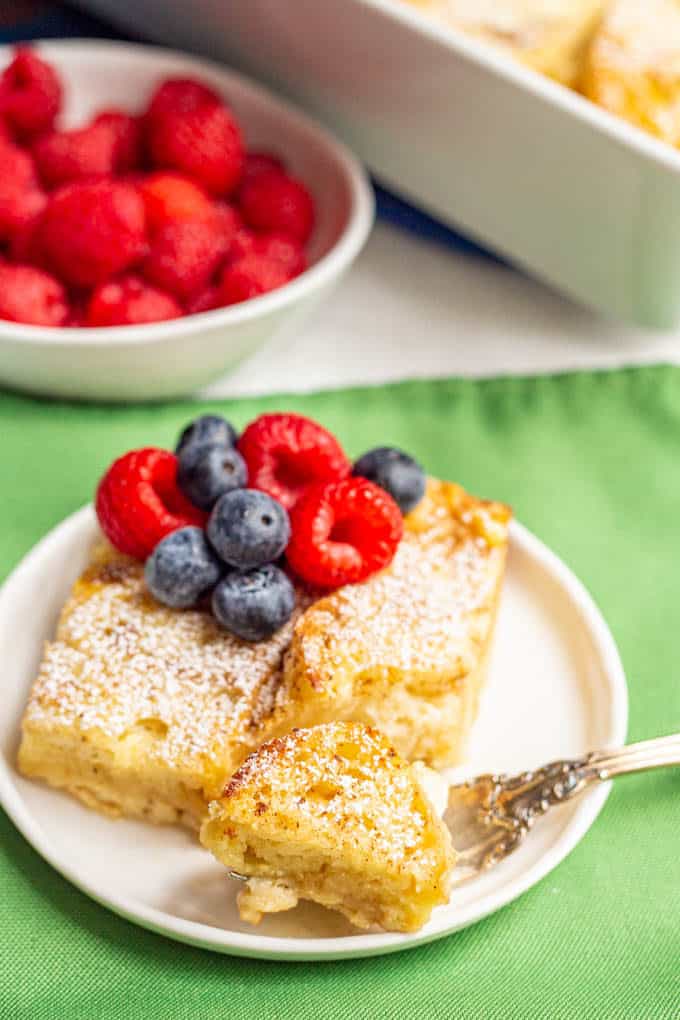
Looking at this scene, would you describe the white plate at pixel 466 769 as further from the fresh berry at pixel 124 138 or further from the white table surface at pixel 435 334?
the fresh berry at pixel 124 138

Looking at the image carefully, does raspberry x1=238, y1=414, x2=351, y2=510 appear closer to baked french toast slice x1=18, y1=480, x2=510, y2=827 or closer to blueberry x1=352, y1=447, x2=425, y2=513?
blueberry x1=352, y1=447, x2=425, y2=513

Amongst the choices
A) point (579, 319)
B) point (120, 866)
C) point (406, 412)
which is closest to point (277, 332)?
point (406, 412)

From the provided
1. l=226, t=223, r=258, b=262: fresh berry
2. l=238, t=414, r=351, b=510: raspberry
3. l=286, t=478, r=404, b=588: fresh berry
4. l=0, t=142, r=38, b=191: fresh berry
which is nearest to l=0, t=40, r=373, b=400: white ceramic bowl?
l=226, t=223, r=258, b=262: fresh berry

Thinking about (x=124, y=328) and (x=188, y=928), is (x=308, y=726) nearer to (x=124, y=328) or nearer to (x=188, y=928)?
(x=188, y=928)

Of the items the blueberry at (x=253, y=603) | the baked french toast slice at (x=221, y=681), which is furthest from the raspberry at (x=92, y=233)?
the blueberry at (x=253, y=603)

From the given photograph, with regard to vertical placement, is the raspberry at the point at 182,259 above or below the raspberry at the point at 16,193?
above

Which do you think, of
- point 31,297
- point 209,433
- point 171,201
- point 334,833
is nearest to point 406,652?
point 334,833

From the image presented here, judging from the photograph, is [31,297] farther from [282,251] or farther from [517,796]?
[517,796]
